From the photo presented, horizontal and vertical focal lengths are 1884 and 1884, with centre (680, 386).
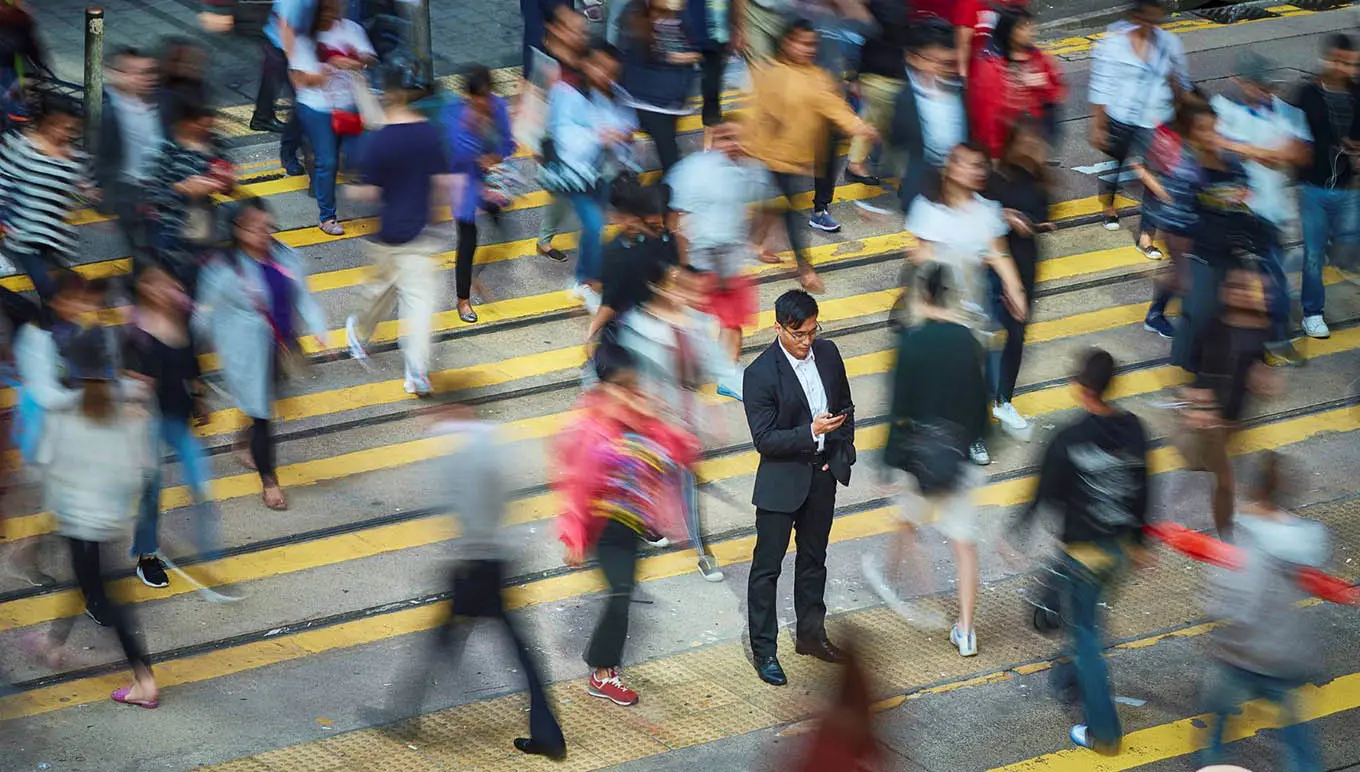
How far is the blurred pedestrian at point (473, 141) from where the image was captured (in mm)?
12156

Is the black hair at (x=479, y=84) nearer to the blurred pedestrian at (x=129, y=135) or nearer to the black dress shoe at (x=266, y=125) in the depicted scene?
the blurred pedestrian at (x=129, y=135)

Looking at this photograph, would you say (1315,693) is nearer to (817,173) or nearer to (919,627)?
(919,627)

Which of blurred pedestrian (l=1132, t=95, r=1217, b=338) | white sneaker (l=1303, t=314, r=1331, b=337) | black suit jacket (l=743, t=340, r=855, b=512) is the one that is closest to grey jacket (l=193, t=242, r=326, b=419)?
black suit jacket (l=743, t=340, r=855, b=512)

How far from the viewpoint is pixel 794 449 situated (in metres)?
8.60

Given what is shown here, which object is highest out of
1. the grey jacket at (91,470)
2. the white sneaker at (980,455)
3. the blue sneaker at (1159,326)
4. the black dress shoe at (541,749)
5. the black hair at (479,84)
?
the black hair at (479,84)

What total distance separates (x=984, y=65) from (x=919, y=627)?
17.5 ft

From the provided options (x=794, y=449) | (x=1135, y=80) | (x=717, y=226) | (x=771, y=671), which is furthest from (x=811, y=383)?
(x=1135, y=80)

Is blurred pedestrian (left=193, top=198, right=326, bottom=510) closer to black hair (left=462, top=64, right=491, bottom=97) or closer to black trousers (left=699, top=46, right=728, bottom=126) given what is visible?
black hair (left=462, top=64, right=491, bottom=97)

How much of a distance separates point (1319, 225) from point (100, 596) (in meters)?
8.53

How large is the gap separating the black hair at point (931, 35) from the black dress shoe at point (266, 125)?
5297 mm

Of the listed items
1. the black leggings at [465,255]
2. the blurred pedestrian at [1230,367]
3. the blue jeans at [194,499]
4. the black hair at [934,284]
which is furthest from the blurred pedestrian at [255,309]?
the blurred pedestrian at [1230,367]

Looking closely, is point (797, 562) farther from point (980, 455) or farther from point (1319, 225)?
point (1319, 225)

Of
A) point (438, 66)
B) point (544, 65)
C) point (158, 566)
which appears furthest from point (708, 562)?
point (438, 66)

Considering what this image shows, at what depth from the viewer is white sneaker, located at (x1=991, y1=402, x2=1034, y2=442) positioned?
38.2ft
